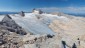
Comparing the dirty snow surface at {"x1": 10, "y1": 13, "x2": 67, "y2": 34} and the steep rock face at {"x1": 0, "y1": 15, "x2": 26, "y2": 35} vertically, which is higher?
the steep rock face at {"x1": 0, "y1": 15, "x2": 26, "y2": 35}

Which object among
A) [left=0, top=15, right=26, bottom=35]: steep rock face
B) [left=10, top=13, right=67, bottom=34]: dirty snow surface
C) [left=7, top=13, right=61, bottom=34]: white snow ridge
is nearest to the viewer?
[left=0, top=15, right=26, bottom=35]: steep rock face

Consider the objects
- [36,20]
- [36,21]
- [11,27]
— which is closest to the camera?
[11,27]

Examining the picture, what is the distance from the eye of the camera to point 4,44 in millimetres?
13477

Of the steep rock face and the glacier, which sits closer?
the steep rock face

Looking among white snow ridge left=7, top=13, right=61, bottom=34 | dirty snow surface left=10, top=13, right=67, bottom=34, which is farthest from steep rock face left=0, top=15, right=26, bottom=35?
dirty snow surface left=10, top=13, right=67, bottom=34

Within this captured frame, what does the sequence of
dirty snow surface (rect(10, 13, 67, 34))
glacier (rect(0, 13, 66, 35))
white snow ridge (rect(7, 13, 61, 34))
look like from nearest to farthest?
white snow ridge (rect(7, 13, 61, 34)) → dirty snow surface (rect(10, 13, 67, 34)) → glacier (rect(0, 13, 66, 35))

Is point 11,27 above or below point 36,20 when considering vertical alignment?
above

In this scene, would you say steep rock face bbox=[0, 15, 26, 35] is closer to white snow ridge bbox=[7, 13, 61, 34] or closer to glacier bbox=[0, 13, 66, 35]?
white snow ridge bbox=[7, 13, 61, 34]

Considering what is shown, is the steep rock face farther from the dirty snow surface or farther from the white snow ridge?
the dirty snow surface

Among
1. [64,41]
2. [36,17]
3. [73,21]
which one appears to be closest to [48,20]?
[36,17]

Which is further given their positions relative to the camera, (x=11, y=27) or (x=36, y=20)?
(x=36, y=20)

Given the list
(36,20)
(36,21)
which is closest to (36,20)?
(36,20)

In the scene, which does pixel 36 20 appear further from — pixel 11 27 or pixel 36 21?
pixel 11 27

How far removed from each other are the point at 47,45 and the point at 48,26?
60.1ft
